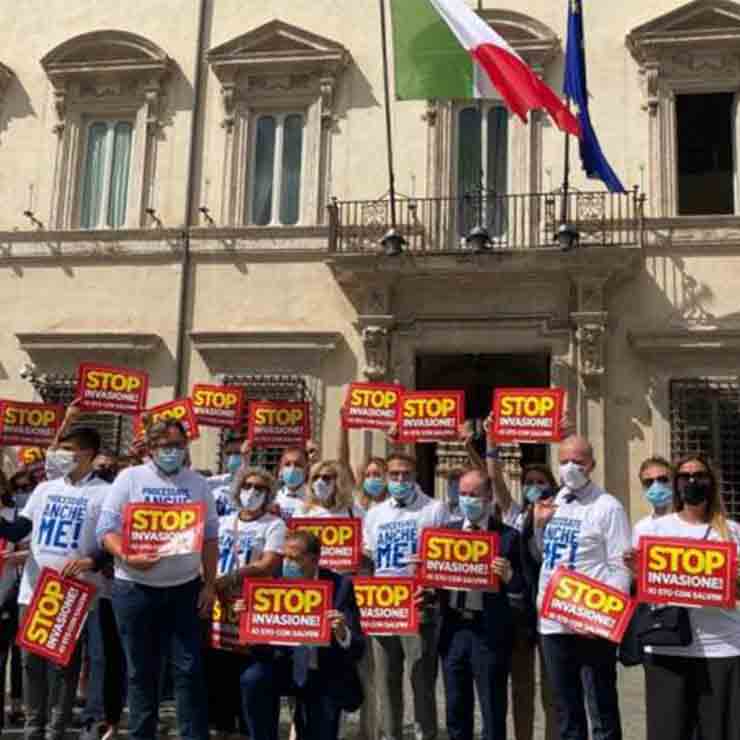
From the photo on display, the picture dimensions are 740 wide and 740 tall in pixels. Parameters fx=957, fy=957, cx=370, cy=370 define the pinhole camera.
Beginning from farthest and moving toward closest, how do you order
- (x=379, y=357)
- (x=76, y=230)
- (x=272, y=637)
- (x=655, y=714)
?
(x=76, y=230), (x=379, y=357), (x=272, y=637), (x=655, y=714)

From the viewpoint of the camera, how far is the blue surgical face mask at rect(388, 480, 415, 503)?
271 inches

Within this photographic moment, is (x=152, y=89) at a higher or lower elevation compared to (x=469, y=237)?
higher

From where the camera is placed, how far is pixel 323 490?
23.5ft

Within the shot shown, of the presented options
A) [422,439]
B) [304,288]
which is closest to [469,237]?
[304,288]

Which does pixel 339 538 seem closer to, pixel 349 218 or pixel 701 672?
pixel 701 672

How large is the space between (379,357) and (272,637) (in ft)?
31.8

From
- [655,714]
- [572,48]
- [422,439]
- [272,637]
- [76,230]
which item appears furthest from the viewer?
[76,230]

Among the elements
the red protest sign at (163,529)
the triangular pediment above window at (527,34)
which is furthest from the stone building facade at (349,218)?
the red protest sign at (163,529)

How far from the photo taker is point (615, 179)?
1384 centimetres

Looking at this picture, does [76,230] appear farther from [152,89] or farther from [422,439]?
[422,439]

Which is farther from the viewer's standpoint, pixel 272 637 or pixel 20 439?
pixel 20 439

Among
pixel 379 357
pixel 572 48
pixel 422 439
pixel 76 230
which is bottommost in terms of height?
pixel 422 439

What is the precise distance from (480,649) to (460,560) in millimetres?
550

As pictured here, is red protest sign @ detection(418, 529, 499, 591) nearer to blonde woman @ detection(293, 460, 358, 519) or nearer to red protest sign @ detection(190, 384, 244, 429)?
blonde woman @ detection(293, 460, 358, 519)
